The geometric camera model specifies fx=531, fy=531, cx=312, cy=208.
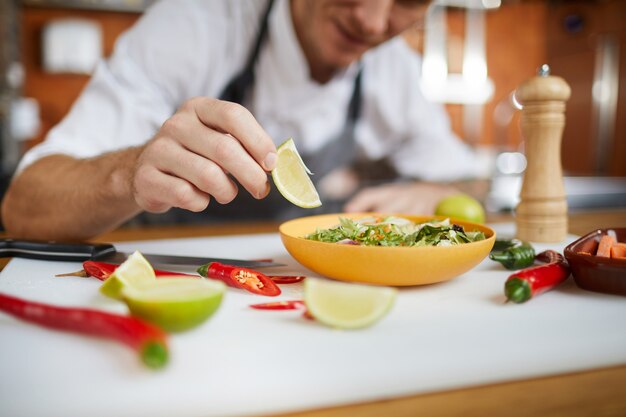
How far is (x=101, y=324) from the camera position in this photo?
53 centimetres

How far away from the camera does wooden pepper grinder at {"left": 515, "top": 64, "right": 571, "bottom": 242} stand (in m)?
1.10

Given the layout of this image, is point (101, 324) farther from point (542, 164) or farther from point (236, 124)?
point (542, 164)

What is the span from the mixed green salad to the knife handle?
38cm

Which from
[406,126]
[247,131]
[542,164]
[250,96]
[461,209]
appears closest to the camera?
[247,131]

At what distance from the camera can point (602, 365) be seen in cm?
59

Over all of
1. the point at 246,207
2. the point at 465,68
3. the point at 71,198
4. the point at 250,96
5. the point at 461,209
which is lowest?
the point at 246,207

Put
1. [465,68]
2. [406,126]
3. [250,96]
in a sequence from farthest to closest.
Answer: [465,68] → [406,126] → [250,96]

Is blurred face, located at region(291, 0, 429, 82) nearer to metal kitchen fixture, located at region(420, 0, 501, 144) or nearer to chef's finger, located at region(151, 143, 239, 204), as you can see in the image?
chef's finger, located at region(151, 143, 239, 204)

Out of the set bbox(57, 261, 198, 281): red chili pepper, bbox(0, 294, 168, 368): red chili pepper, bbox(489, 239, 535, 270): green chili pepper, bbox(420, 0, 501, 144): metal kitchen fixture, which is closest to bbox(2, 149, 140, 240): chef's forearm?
bbox(57, 261, 198, 281): red chili pepper

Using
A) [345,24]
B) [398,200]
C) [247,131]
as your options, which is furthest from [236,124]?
[345,24]

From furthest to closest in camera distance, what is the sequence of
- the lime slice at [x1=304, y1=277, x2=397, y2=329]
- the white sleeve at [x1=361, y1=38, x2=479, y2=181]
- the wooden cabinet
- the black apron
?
the wooden cabinet
the white sleeve at [x1=361, y1=38, x2=479, y2=181]
the black apron
the lime slice at [x1=304, y1=277, x2=397, y2=329]

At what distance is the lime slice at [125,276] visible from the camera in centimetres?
65

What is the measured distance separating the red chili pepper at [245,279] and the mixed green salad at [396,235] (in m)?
0.12

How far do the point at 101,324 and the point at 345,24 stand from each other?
1525 millimetres
